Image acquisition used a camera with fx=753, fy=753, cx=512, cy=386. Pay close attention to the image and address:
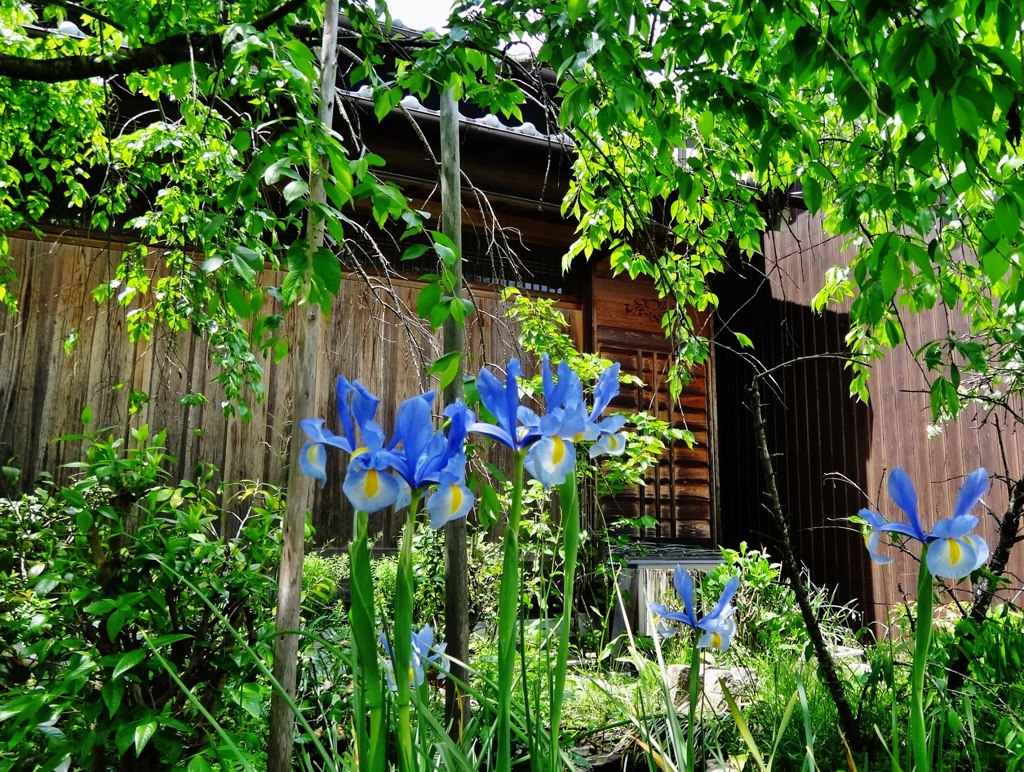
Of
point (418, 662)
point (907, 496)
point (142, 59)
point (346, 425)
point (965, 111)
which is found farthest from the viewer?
point (142, 59)

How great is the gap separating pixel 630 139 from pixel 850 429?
13.4 feet

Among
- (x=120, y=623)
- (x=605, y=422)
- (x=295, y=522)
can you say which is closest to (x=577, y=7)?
(x=605, y=422)

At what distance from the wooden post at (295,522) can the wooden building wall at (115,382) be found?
2610 mm

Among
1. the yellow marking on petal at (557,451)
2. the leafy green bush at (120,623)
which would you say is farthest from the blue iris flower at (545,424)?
the leafy green bush at (120,623)

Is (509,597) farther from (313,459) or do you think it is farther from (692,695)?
(692,695)

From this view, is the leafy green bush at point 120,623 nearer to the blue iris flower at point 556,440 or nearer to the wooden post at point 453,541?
the wooden post at point 453,541

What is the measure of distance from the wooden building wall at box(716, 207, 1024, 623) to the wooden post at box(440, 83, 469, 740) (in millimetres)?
2930

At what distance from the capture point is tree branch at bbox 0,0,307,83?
153 centimetres

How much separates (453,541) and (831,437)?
4720 mm

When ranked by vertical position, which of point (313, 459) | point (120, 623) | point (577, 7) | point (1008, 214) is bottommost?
point (120, 623)

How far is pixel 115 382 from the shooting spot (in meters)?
4.74

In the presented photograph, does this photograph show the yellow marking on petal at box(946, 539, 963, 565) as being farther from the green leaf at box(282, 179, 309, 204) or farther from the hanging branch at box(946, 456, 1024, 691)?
the hanging branch at box(946, 456, 1024, 691)

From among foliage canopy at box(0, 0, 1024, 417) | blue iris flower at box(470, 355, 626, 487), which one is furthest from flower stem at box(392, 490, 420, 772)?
foliage canopy at box(0, 0, 1024, 417)

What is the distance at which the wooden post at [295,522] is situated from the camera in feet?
5.18
